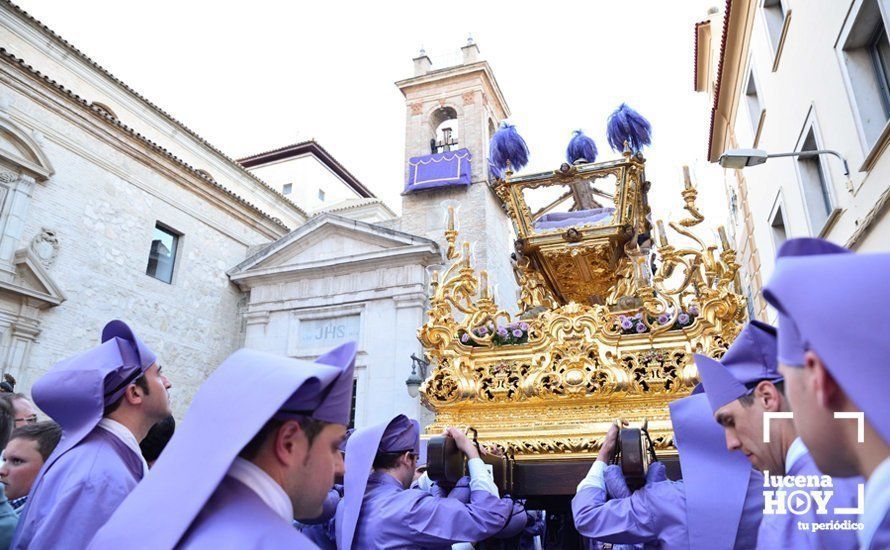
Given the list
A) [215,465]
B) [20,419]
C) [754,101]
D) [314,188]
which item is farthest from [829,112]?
[314,188]

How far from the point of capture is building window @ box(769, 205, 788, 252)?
9.77 meters

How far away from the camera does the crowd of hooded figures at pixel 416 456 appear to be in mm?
884

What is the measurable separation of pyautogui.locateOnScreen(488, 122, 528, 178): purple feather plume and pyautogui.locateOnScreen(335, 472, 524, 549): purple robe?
1937 mm

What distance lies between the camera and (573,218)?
3.51 metres

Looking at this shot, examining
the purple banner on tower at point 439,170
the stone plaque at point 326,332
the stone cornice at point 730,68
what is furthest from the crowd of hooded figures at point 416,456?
the purple banner on tower at point 439,170

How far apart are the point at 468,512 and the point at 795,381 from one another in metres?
1.82

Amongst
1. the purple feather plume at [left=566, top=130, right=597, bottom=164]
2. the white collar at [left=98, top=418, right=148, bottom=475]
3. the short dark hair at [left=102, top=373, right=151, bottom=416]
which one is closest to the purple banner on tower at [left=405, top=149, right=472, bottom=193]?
the purple feather plume at [left=566, top=130, right=597, bottom=164]

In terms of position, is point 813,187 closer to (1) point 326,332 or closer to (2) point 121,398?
(2) point 121,398

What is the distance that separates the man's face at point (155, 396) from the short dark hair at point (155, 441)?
473 mm

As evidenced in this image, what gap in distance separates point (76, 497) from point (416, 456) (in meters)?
1.60

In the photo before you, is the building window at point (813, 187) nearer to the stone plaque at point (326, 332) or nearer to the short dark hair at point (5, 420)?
the short dark hair at point (5, 420)

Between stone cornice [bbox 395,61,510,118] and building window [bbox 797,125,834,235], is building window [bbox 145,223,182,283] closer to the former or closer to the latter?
stone cornice [bbox 395,61,510,118]

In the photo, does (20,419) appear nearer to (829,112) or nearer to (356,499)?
(356,499)

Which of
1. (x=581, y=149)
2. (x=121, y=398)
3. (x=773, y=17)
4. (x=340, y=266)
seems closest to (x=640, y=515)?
(x=121, y=398)
